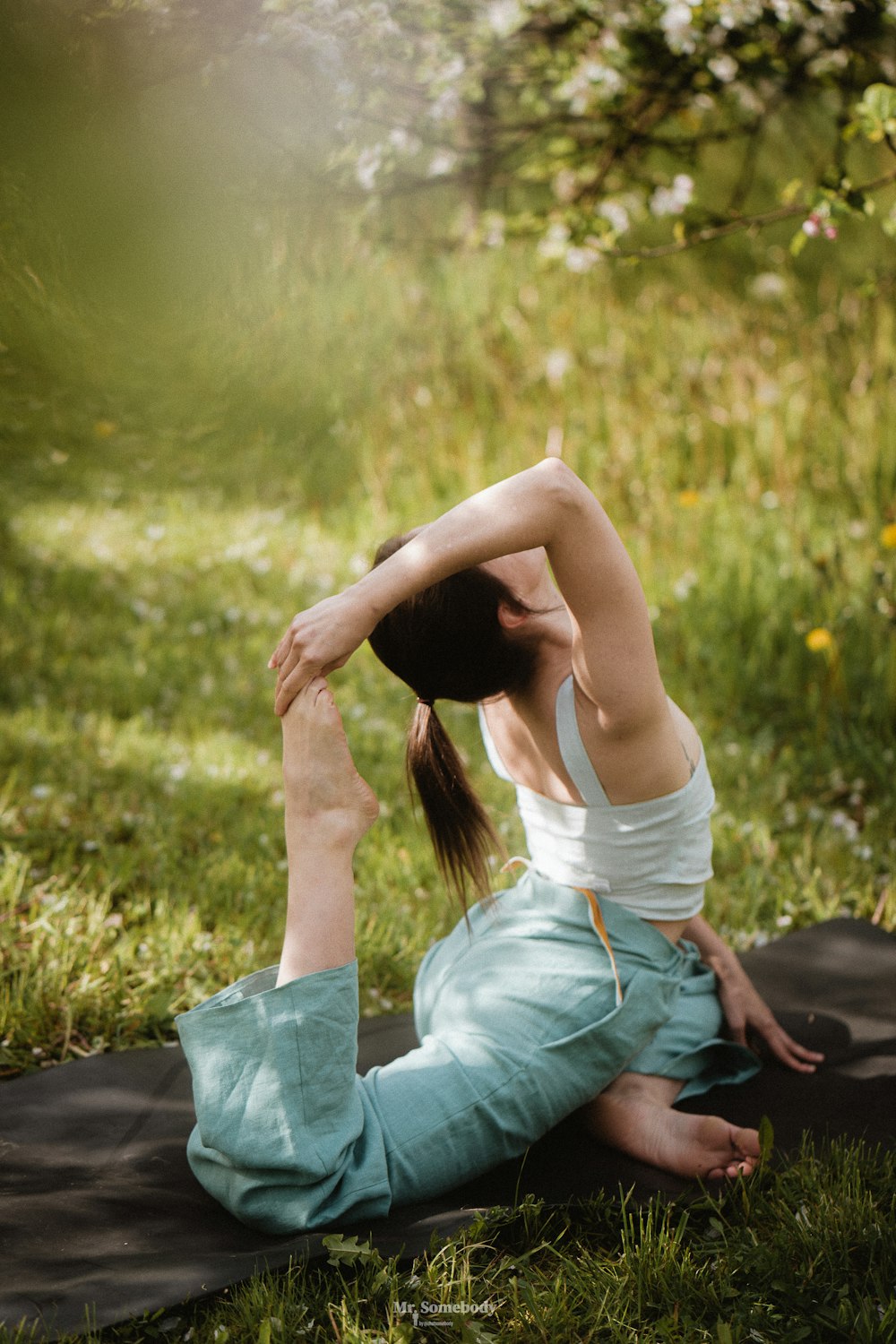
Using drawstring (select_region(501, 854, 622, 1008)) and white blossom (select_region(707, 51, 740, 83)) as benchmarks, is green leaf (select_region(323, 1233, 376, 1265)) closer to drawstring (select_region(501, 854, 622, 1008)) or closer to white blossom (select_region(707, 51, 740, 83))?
drawstring (select_region(501, 854, 622, 1008))

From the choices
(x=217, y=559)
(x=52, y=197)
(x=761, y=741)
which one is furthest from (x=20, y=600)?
(x=52, y=197)

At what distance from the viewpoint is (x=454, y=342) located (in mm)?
6148

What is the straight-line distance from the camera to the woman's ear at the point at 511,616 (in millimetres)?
2037

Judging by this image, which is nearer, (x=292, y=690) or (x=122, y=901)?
(x=292, y=690)

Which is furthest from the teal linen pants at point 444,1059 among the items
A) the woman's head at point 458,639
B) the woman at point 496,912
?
the woman's head at point 458,639

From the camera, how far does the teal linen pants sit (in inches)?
74.2

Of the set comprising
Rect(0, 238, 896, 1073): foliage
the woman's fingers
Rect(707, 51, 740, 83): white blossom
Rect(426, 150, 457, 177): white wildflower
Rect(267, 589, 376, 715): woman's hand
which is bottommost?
Rect(0, 238, 896, 1073): foliage

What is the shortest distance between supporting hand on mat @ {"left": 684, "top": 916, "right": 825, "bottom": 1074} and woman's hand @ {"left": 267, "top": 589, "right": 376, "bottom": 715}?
1086 mm

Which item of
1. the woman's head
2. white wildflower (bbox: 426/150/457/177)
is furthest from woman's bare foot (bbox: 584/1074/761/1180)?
white wildflower (bbox: 426/150/457/177)

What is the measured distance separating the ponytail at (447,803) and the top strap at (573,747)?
0.81ft

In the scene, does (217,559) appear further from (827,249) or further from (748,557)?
(827,249)

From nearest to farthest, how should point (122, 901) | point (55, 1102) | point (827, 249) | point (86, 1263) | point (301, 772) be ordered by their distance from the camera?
point (86, 1263) → point (301, 772) → point (55, 1102) → point (122, 901) → point (827, 249)

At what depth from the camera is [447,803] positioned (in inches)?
90.7

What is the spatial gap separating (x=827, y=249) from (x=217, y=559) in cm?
405
